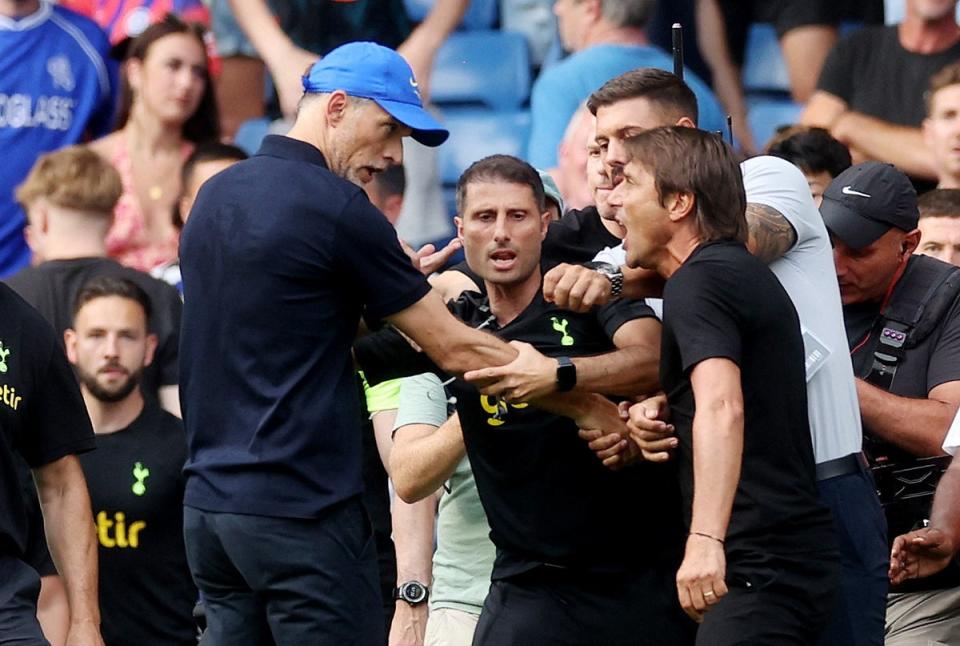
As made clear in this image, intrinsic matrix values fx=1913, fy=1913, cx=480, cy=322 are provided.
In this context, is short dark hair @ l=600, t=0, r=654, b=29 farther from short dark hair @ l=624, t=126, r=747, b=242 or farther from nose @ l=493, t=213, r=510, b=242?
short dark hair @ l=624, t=126, r=747, b=242

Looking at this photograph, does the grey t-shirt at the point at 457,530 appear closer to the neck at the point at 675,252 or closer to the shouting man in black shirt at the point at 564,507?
the shouting man in black shirt at the point at 564,507

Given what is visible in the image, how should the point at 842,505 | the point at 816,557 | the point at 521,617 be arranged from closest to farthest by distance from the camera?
1. the point at 816,557
2. the point at 842,505
3. the point at 521,617

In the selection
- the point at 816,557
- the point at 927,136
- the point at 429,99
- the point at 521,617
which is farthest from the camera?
the point at 429,99

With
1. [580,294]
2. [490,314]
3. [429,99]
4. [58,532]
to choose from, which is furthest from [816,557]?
[429,99]

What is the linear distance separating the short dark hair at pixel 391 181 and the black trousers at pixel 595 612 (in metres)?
2.57

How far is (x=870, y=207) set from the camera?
5691mm

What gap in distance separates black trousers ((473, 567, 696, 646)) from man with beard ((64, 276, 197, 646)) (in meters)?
2.05

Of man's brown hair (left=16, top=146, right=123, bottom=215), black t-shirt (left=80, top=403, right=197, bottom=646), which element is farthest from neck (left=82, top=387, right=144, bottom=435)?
man's brown hair (left=16, top=146, right=123, bottom=215)

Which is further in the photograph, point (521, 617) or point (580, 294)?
point (521, 617)

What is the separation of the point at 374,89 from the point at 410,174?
3853 mm

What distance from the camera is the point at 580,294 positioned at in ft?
16.4

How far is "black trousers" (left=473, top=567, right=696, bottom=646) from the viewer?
527cm

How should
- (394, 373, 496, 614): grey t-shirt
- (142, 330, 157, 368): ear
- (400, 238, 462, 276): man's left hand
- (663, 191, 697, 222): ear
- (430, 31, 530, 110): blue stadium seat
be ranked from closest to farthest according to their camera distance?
1. (663, 191, 697, 222): ear
2. (400, 238, 462, 276): man's left hand
3. (394, 373, 496, 614): grey t-shirt
4. (142, 330, 157, 368): ear
5. (430, 31, 530, 110): blue stadium seat

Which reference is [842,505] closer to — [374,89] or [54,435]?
[374,89]
